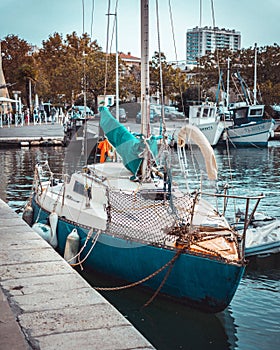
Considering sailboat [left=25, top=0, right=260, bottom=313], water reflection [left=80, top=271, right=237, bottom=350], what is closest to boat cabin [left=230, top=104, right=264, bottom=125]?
sailboat [left=25, top=0, right=260, bottom=313]

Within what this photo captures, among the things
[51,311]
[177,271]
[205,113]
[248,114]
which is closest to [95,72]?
[205,113]

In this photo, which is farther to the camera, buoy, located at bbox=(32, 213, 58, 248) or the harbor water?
buoy, located at bbox=(32, 213, 58, 248)

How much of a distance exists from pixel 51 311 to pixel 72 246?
5014 millimetres

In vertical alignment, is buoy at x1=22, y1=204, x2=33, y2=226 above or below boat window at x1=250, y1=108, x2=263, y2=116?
below

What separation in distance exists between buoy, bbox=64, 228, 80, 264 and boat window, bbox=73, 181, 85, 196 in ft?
3.93

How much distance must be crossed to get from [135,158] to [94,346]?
6.68 m

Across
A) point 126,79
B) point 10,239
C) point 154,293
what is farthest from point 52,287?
point 126,79

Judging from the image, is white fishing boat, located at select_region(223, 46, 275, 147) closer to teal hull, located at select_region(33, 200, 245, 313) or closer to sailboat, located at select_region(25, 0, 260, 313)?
sailboat, located at select_region(25, 0, 260, 313)

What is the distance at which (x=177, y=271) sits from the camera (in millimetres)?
8156

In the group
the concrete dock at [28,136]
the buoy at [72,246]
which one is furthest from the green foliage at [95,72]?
the buoy at [72,246]

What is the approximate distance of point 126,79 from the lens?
56500mm

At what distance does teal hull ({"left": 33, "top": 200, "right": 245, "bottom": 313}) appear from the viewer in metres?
7.77

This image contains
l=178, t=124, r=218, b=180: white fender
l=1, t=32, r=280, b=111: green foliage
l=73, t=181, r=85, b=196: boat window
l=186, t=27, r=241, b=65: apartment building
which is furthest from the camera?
l=1, t=32, r=280, b=111: green foliage

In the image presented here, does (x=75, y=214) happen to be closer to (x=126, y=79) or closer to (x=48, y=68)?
(x=126, y=79)
